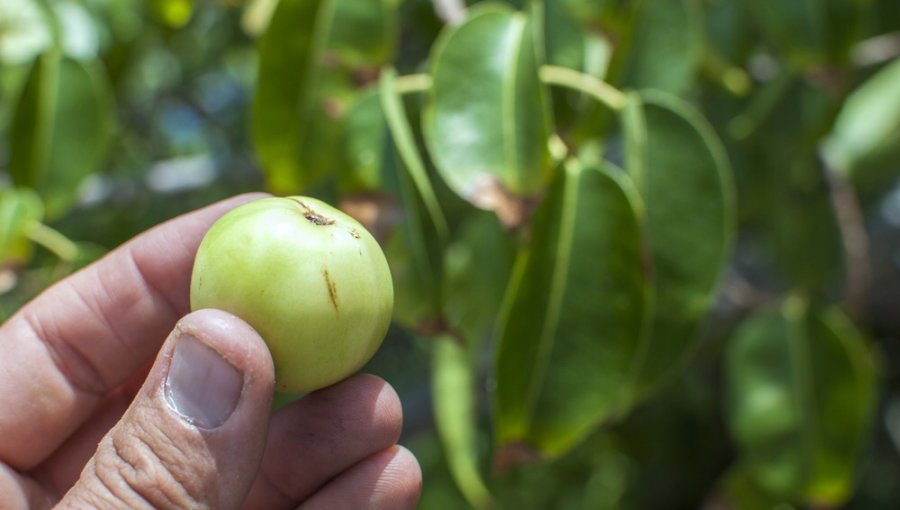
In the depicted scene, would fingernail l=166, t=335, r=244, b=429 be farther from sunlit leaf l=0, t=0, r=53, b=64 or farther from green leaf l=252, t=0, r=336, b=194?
sunlit leaf l=0, t=0, r=53, b=64

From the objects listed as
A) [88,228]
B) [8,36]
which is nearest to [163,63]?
[88,228]

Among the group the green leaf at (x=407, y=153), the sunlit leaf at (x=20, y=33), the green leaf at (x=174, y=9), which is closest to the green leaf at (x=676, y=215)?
the green leaf at (x=407, y=153)

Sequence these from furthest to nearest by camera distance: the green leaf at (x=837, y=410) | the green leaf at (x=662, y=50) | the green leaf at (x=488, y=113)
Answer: the green leaf at (x=837, y=410) < the green leaf at (x=662, y=50) < the green leaf at (x=488, y=113)

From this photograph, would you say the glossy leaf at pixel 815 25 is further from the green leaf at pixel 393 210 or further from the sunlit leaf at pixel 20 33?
the sunlit leaf at pixel 20 33

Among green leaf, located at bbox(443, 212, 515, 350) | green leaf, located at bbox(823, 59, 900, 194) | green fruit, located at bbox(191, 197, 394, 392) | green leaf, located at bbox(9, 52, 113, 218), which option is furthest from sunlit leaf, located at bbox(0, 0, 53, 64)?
green leaf, located at bbox(823, 59, 900, 194)

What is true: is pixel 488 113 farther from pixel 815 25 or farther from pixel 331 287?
pixel 815 25

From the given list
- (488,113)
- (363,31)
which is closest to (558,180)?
(488,113)
